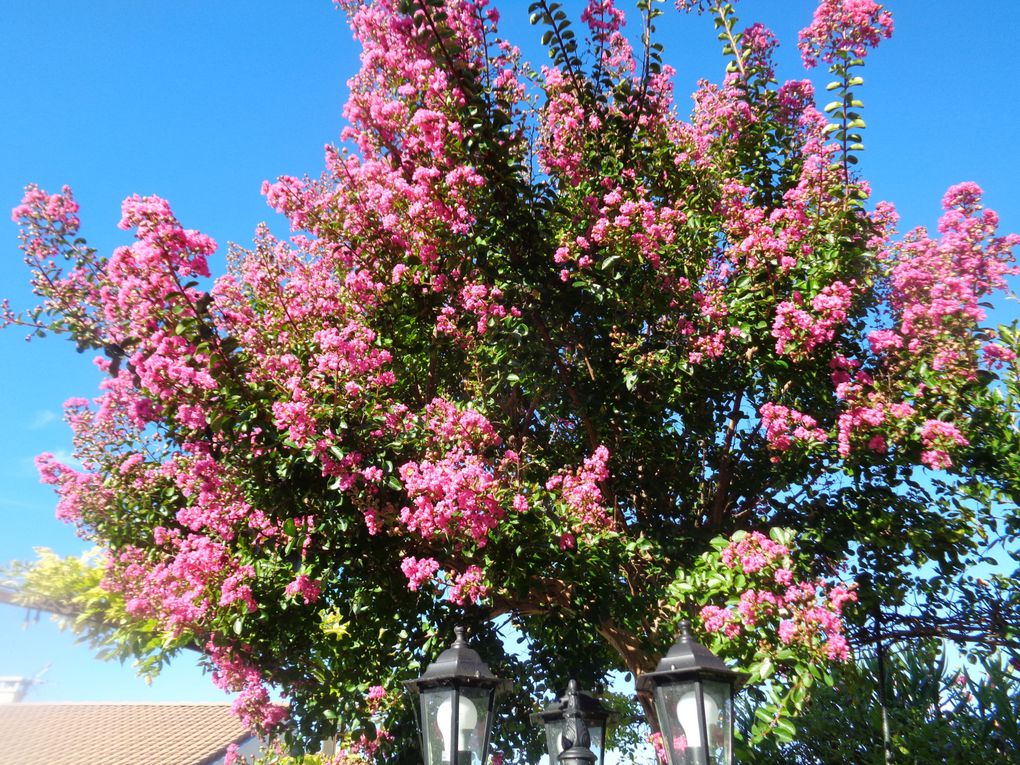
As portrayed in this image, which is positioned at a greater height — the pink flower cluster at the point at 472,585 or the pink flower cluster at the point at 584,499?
the pink flower cluster at the point at 584,499

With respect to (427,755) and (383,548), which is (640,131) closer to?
(383,548)

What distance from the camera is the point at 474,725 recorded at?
3.83 meters

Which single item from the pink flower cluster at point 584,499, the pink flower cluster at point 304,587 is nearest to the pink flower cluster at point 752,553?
the pink flower cluster at point 584,499

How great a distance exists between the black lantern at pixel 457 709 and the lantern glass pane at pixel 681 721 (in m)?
0.91

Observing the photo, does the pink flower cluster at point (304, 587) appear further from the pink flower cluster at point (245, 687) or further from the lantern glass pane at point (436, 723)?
the lantern glass pane at point (436, 723)

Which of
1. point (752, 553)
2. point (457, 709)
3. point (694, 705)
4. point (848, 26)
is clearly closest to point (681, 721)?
point (694, 705)

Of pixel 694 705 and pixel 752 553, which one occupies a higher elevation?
pixel 752 553

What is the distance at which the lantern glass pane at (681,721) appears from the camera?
348 cm

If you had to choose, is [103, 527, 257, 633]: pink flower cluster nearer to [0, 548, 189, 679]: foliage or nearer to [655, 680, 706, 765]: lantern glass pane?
[0, 548, 189, 679]: foliage

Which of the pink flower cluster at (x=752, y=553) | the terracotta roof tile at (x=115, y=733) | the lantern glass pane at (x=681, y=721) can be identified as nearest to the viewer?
the lantern glass pane at (x=681, y=721)

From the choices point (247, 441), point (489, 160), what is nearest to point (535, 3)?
point (489, 160)

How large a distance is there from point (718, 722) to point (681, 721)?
0.58 ft

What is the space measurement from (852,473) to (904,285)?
167 centimetres

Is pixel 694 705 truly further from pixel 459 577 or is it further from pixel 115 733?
pixel 115 733
